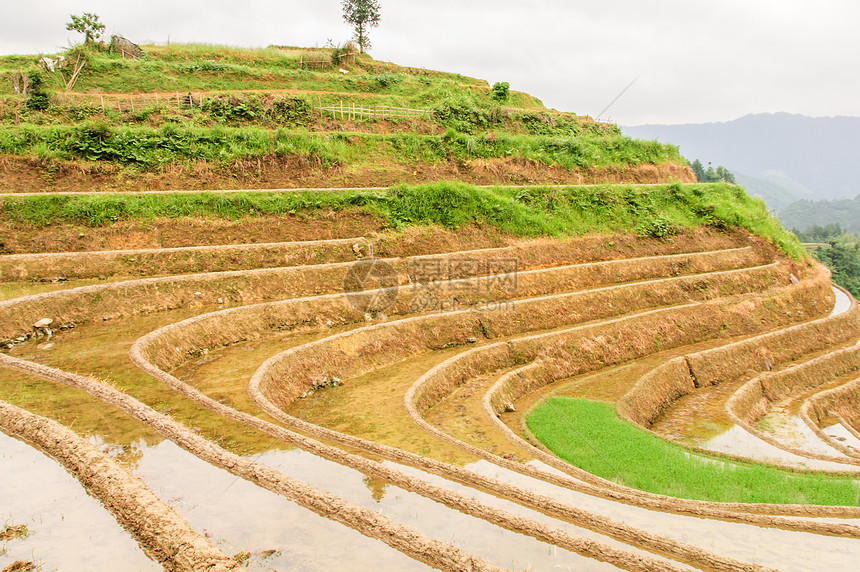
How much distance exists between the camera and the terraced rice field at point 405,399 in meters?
5.75

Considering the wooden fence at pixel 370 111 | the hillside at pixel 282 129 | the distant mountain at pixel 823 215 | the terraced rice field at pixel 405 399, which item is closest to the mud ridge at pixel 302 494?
the terraced rice field at pixel 405 399

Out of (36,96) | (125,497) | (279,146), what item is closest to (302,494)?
(125,497)

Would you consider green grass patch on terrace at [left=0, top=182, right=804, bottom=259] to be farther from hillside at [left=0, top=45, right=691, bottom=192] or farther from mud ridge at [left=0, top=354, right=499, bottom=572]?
mud ridge at [left=0, top=354, right=499, bottom=572]

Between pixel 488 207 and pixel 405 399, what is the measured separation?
516 inches

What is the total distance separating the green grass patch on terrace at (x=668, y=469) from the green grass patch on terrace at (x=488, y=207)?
11.3 metres

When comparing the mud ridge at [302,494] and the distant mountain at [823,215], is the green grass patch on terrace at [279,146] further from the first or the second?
the distant mountain at [823,215]

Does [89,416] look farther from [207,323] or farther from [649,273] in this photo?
[649,273]

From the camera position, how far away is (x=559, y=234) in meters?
23.8

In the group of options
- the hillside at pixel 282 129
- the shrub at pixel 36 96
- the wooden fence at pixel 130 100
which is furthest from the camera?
the wooden fence at pixel 130 100

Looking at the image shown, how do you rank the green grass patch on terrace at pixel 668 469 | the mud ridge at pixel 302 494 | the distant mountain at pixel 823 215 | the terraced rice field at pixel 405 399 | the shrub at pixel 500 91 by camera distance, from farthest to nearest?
the distant mountain at pixel 823 215 → the shrub at pixel 500 91 → the green grass patch on terrace at pixel 668 469 → the terraced rice field at pixel 405 399 → the mud ridge at pixel 302 494

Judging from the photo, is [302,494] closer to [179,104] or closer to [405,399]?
[405,399]

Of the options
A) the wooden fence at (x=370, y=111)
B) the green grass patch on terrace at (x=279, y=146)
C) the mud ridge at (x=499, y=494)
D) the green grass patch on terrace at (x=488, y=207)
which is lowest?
the mud ridge at (x=499, y=494)

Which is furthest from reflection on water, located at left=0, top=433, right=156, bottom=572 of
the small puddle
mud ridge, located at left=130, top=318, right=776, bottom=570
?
the small puddle

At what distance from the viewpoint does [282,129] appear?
2275cm
